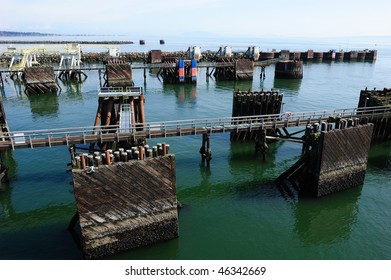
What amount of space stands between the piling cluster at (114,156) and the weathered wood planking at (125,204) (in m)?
0.41

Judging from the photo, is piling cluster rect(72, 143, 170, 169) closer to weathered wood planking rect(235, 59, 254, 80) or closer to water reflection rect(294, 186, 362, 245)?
water reflection rect(294, 186, 362, 245)

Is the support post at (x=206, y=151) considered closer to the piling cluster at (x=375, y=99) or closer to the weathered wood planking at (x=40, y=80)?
the piling cluster at (x=375, y=99)

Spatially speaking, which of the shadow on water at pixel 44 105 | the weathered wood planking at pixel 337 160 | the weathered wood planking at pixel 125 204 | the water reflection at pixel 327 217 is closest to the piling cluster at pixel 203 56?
the shadow on water at pixel 44 105

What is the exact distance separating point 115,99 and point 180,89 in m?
42.1

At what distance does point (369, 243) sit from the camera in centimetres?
1966

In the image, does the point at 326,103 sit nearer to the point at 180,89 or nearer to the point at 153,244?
the point at 180,89

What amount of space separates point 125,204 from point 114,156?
2826 mm

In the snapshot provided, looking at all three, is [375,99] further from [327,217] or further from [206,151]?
[206,151]

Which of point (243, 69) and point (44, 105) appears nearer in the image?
point (44, 105)

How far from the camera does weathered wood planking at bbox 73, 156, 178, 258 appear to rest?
1644cm

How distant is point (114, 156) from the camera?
56.8ft

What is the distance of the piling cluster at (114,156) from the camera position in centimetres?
1627

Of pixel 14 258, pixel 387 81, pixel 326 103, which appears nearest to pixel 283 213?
pixel 14 258

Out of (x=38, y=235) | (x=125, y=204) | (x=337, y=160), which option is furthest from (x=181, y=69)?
(x=125, y=204)
